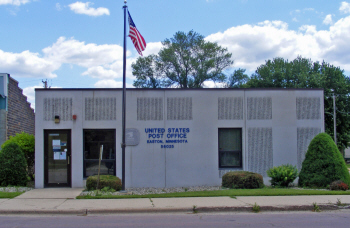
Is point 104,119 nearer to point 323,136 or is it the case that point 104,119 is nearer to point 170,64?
point 323,136

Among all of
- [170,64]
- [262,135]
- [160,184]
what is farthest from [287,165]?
[170,64]

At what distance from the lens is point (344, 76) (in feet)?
135

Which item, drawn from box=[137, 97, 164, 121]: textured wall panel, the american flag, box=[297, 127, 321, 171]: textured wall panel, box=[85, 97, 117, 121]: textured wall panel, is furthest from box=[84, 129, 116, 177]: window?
box=[297, 127, 321, 171]: textured wall panel

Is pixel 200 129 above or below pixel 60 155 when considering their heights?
above

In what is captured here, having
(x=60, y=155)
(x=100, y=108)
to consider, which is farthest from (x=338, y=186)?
(x=60, y=155)

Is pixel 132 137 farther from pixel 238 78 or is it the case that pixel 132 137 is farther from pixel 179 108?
pixel 238 78

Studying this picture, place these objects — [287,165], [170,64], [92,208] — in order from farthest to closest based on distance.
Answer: [170,64]
[287,165]
[92,208]

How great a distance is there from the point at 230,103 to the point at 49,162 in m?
8.23

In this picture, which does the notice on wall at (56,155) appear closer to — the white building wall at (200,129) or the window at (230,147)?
the white building wall at (200,129)

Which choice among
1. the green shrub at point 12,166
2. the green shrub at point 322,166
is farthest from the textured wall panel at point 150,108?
the green shrub at point 322,166

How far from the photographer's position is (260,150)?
15664mm

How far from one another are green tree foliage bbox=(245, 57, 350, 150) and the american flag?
29668 mm

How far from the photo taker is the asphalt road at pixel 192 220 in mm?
8336

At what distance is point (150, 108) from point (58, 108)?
12.9ft
